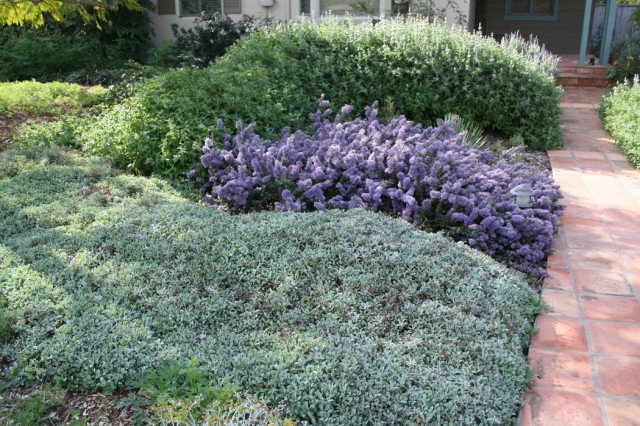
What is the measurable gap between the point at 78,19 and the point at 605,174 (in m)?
10.8

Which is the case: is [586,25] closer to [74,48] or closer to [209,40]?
[209,40]

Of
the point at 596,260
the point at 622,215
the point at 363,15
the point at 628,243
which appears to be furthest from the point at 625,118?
the point at 363,15

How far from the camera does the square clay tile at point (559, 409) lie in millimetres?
2723

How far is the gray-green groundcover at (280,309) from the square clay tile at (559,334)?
0.10 metres

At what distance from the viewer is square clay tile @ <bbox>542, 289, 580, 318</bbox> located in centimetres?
363

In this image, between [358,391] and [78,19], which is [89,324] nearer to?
[358,391]

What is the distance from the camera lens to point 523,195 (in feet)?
14.4

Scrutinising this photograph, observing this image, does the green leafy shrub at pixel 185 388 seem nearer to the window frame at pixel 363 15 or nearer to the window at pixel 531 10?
the window frame at pixel 363 15

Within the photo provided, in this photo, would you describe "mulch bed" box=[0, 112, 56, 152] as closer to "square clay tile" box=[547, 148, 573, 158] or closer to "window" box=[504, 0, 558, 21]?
"square clay tile" box=[547, 148, 573, 158]

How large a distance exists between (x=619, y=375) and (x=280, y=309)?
176cm

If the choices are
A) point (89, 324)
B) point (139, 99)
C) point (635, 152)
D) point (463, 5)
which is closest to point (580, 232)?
point (635, 152)

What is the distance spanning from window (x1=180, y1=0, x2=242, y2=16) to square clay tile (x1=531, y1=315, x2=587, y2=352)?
10822 millimetres

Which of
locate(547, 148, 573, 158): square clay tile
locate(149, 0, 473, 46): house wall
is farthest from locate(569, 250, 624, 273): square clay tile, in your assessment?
locate(149, 0, 473, 46): house wall

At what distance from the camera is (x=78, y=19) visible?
1247 cm
